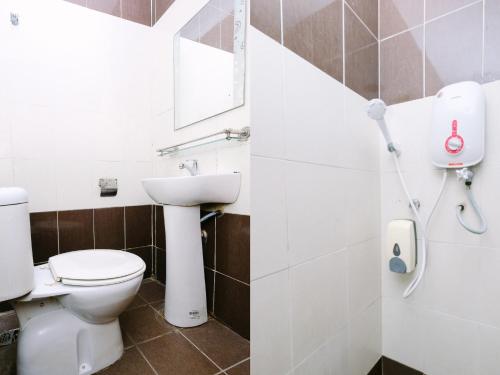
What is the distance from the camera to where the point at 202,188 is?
1071mm

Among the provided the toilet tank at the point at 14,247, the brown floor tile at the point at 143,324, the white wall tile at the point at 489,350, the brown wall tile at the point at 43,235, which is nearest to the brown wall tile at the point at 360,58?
the white wall tile at the point at 489,350

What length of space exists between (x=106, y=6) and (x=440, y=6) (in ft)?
6.03

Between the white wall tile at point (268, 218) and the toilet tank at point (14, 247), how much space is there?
2.69ft

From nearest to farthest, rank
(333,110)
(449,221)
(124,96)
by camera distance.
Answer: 1. (333,110)
2. (449,221)
3. (124,96)

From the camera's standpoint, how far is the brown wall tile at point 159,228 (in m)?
1.71

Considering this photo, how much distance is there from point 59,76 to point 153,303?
142 centimetres

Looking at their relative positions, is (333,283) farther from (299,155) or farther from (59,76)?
(59,76)

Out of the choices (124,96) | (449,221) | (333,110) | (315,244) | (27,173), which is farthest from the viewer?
(124,96)

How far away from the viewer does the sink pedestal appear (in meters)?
1.23

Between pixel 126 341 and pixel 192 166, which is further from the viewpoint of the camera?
pixel 192 166

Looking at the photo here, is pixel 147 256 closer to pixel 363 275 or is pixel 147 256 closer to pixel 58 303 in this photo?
pixel 58 303

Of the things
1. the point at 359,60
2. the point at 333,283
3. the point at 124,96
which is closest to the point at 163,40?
the point at 124,96

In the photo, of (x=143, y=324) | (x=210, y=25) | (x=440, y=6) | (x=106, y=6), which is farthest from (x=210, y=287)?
(x=106, y=6)

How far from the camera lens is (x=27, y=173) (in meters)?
1.38
